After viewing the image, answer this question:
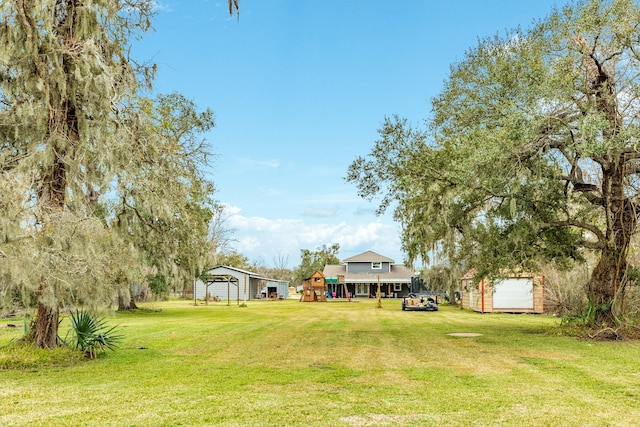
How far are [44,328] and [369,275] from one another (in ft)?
129

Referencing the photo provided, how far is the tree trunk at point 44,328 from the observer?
8.93m

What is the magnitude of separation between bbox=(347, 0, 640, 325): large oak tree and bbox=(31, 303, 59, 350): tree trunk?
25.4ft

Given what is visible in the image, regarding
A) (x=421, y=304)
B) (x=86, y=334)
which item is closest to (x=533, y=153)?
(x=86, y=334)

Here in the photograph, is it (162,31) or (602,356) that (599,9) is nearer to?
(602,356)

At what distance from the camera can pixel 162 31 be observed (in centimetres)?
1083

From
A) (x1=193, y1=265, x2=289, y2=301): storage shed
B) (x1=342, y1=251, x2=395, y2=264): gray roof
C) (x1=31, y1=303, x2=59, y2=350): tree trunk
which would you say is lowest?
(x1=193, y1=265, x2=289, y2=301): storage shed

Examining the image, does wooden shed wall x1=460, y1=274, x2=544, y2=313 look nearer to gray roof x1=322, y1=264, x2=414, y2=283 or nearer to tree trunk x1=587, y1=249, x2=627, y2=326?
tree trunk x1=587, y1=249, x2=627, y2=326

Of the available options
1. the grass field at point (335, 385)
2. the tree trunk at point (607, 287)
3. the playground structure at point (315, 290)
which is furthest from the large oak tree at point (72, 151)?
the playground structure at point (315, 290)

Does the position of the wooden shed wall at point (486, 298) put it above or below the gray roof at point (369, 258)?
below

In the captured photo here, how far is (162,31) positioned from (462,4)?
8.70 metres

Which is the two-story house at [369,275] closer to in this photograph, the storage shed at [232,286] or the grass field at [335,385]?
the storage shed at [232,286]

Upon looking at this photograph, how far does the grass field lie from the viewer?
5121mm

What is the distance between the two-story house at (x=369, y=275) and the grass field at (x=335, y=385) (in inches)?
1387

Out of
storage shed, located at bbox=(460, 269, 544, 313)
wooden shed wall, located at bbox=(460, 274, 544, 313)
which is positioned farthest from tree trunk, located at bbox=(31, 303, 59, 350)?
storage shed, located at bbox=(460, 269, 544, 313)
